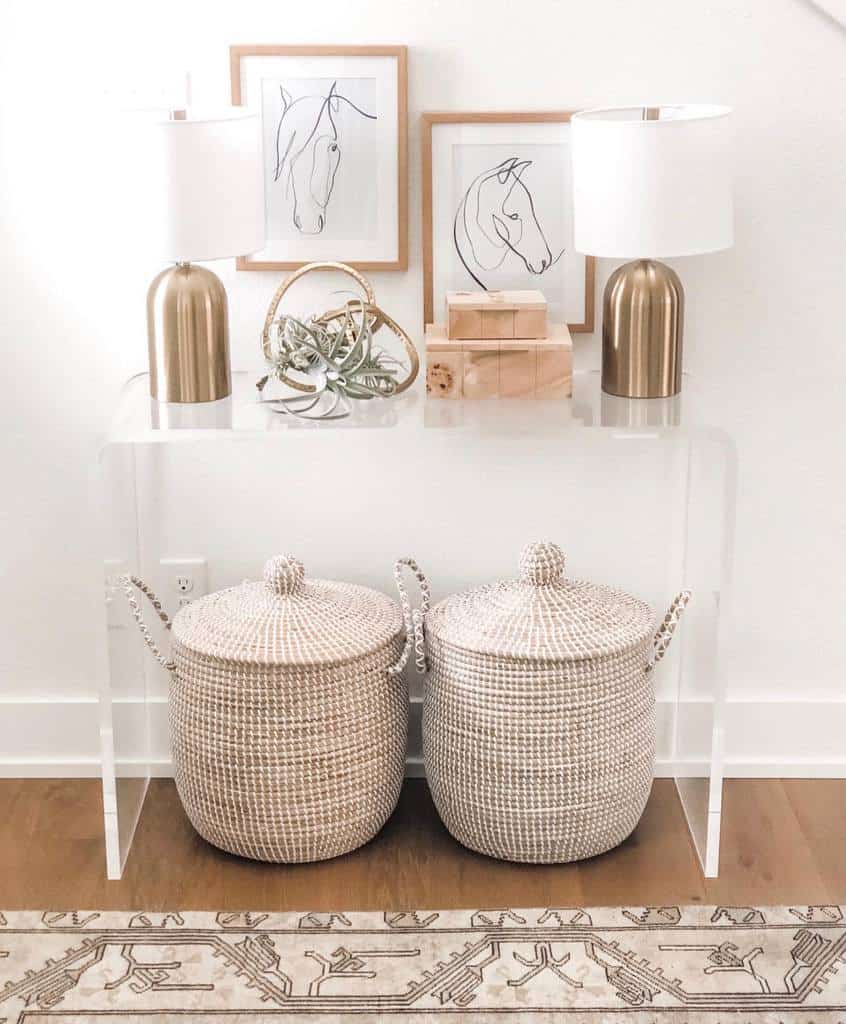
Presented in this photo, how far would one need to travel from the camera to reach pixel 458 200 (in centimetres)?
218

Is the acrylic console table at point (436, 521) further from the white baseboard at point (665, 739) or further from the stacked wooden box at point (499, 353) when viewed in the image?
the stacked wooden box at point (499, 353)

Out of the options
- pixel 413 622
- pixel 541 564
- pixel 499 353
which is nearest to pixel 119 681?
pixel 413 622

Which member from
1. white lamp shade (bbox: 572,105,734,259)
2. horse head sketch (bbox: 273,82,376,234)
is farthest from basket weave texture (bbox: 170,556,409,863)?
white lamp shade (bbox: 572,105,734,259)

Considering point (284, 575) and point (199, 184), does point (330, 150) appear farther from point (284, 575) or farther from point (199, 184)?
point (284, 575)

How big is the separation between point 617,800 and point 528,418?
64cm

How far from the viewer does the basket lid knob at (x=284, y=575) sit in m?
2.14

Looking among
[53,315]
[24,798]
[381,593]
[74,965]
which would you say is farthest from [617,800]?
[53,315]

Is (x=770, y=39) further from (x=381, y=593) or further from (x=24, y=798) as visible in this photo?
(x=24, y=798)

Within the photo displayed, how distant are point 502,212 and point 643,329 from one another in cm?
33

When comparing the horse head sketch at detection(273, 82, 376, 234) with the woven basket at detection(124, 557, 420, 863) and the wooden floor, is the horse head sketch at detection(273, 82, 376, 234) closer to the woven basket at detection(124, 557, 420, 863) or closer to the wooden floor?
the woven basket at detection(124, 557, 420, 863)

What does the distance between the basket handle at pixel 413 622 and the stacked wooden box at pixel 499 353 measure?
324 mm

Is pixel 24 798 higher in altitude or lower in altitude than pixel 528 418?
lower

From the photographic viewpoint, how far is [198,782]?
2146mm

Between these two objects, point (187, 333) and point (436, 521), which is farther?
point (436, 521)
